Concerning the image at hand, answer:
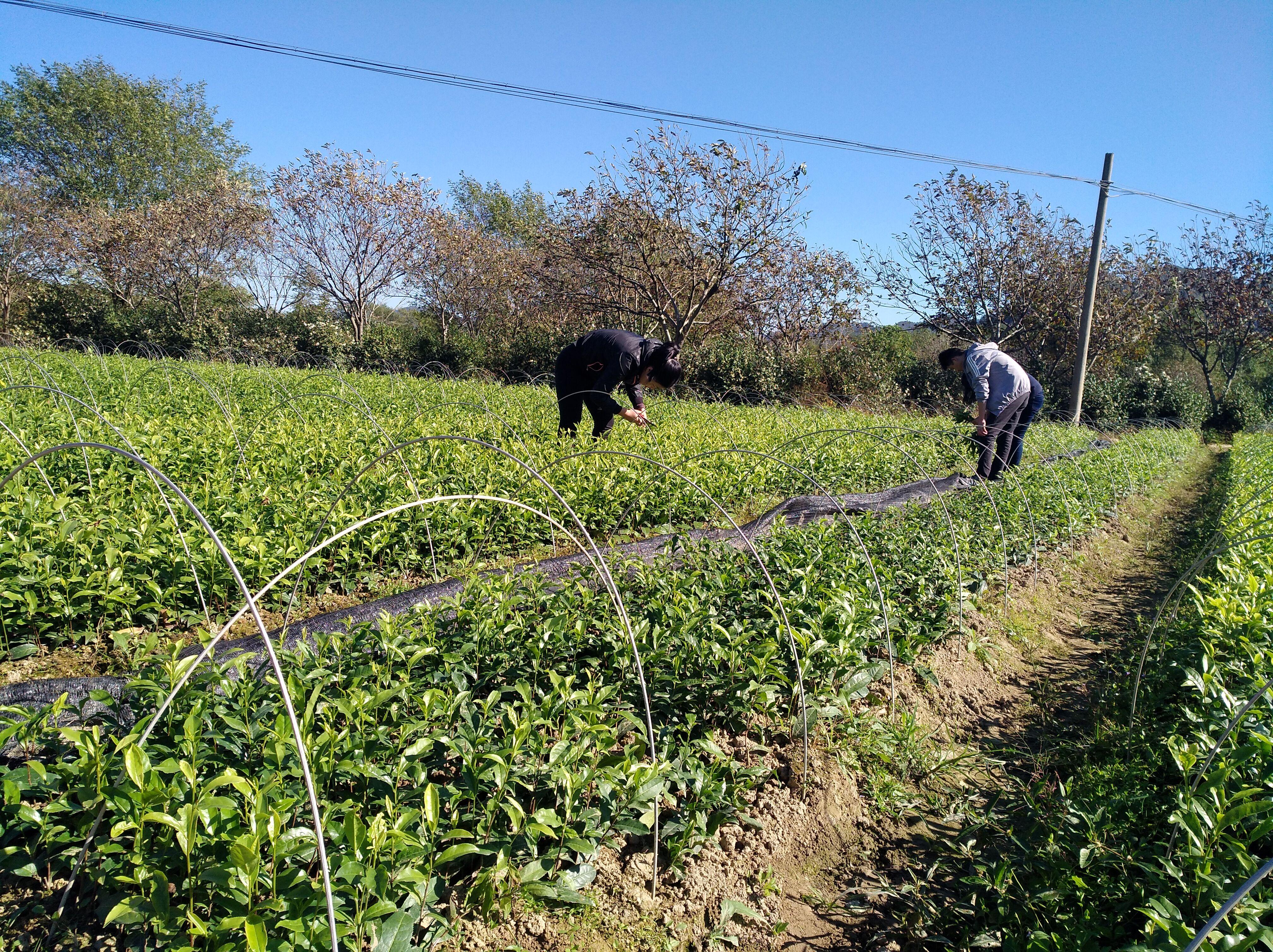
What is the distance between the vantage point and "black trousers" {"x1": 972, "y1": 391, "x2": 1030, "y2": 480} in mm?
7379

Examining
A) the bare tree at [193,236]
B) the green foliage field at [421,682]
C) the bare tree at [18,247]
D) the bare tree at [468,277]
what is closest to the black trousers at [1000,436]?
the green foliage field at [421,682]

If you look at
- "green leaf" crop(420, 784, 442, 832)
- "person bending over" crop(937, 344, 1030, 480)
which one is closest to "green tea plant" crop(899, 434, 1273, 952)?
"green leaf" crop(420, 784, 442, 832)

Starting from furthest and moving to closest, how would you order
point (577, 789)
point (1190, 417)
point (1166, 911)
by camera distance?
point (1190, 417) → point (577, 789) → point (1166, 911)

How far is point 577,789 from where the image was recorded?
2.06 meters

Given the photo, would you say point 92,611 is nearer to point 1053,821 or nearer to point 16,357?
point 1053,821

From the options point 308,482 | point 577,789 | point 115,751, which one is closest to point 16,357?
point 308,482

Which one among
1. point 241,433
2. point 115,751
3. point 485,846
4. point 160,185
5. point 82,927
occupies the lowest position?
point 82,927

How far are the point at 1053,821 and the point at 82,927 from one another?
10.1 ft

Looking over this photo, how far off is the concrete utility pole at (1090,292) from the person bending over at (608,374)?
13425mm

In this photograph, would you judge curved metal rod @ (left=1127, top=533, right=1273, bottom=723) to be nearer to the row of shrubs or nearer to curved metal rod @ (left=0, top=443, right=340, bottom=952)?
curved metal rod @ (left=0, top=443, right=340, bottom=952)

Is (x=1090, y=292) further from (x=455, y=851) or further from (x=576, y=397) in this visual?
(x=455, y=851)

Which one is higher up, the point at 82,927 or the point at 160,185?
the point at 160,185

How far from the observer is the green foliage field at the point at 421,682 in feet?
5.66

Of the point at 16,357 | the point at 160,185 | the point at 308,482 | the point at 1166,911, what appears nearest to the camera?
the point at 1166,911
